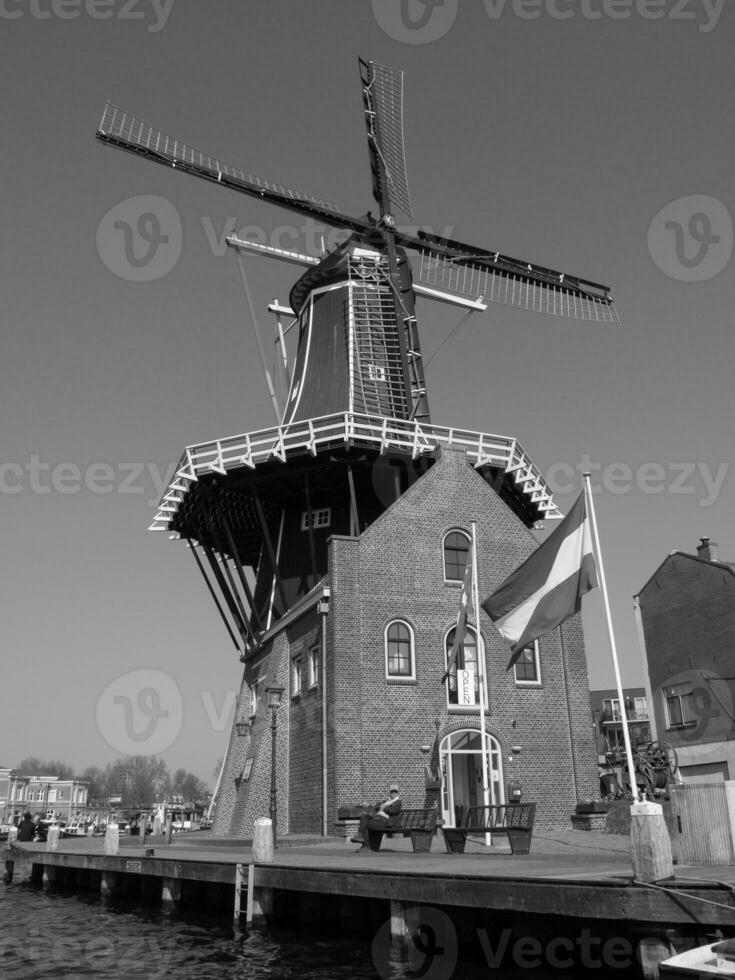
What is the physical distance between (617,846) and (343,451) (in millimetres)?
13613

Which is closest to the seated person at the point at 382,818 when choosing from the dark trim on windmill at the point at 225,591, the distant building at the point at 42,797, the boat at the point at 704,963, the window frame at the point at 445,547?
the window frame at the point at 445,547

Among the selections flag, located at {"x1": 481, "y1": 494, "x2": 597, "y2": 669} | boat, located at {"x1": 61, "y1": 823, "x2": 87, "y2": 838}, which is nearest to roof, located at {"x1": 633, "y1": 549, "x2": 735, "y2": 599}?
flag, located at {"x1": 481, "y1": 494, "x2": 597, "y2": 669}

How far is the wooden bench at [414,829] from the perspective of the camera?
18562mm

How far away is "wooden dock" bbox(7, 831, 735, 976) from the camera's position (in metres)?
9.47

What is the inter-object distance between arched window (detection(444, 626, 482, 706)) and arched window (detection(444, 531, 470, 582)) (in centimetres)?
170

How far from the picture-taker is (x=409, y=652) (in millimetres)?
25469

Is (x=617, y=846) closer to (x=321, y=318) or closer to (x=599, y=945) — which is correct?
(x=599, y=945)

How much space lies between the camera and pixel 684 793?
482 inches

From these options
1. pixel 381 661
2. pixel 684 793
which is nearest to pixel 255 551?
pixel 381 661

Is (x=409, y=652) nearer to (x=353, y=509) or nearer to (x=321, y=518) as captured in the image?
(x=353, y=509)

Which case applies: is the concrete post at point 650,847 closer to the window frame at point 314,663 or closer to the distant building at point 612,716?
the window frame at point 314,663

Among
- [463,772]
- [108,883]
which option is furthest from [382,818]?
[108,883]

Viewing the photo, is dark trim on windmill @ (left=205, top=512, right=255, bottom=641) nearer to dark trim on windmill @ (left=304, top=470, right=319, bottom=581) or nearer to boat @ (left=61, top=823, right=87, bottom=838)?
dark trim on windmill @ (left=304, top=470, right=319, bottom=581)

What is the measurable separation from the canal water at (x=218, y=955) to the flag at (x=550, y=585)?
516 cm
